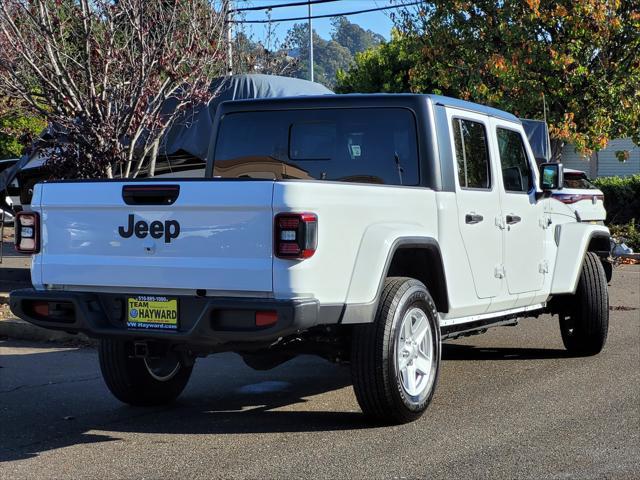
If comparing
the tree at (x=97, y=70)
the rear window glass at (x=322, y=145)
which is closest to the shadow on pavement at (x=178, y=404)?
the rear window glass at (x=322, y=145)

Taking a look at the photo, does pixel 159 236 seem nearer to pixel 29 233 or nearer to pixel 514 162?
pixel 29 233

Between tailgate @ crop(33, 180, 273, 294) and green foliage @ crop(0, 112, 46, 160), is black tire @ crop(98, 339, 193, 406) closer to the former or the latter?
tailgate @ crop(33, 180, 273, 294)

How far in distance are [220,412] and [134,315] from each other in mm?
1272

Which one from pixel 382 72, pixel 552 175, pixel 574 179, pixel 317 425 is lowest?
pixel 317 425

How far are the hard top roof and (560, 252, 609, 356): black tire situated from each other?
2.01m

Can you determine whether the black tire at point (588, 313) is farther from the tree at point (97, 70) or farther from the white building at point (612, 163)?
the white building at point (612, 163)

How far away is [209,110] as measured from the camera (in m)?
14.6

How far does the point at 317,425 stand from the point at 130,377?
139 centimetres

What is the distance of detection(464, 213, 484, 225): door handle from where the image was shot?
6.86 meters

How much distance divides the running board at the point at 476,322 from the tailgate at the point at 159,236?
6.16ft

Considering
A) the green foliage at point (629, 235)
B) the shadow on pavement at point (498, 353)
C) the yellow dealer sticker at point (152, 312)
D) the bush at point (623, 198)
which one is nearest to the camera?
Answer: the yellow dealer sticker at point (152, 312)

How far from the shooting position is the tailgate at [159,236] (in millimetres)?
5387

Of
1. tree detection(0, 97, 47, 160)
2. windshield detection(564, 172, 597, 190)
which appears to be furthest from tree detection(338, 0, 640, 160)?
tree detection(0, 97, 47, 160)

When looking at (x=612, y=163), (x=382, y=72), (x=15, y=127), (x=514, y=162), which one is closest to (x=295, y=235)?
(x=514, y=162)
